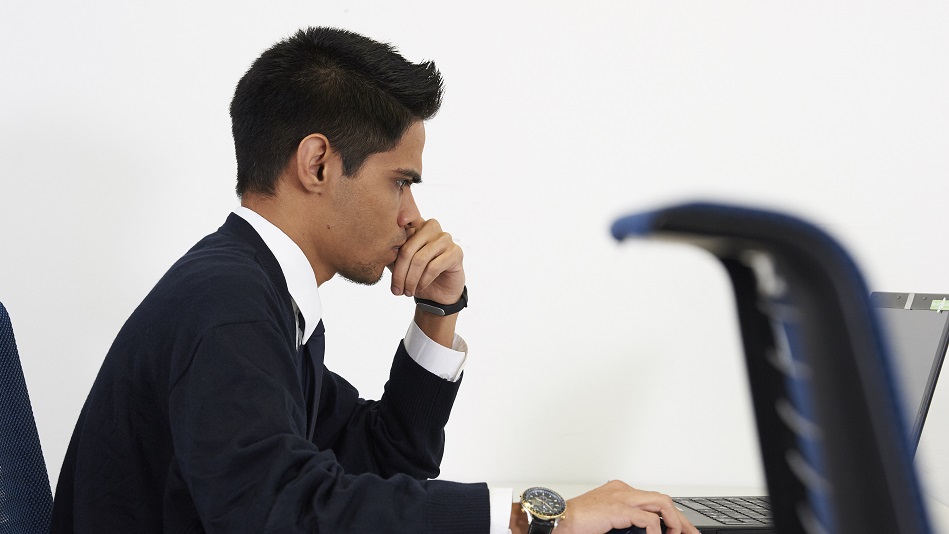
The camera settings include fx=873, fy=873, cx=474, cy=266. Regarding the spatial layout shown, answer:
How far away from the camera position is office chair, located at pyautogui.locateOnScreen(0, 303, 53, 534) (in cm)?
96

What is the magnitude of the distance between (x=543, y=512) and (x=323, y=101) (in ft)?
1.95

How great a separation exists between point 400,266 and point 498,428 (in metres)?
0.69

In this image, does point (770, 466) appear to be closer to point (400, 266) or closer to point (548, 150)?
point (400, 266)

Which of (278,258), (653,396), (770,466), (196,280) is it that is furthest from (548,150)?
(770,466)

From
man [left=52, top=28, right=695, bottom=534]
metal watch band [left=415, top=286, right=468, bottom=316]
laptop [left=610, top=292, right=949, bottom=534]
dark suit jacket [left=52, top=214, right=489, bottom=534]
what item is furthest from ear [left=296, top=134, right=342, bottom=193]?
laptop [left=610, top=292, right=949, bottom=534]

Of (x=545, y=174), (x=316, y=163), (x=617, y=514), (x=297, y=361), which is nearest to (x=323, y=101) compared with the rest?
(x=316, y=163)

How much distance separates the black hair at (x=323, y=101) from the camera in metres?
1.10

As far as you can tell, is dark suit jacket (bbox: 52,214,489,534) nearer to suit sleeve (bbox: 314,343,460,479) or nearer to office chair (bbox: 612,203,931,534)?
suit sleeve (bbox: 314,343,460,479)

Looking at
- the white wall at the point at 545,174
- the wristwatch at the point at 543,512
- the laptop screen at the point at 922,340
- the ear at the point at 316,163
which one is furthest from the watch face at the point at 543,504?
the white wall at the point at 545,174

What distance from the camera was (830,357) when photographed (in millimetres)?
248

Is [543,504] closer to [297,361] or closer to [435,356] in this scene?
[297,361]

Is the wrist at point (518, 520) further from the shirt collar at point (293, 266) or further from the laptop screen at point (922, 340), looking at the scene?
the laptop screen at point (922, 340)

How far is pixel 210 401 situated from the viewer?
0.73 m

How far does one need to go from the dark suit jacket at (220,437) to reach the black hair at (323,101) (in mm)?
140
